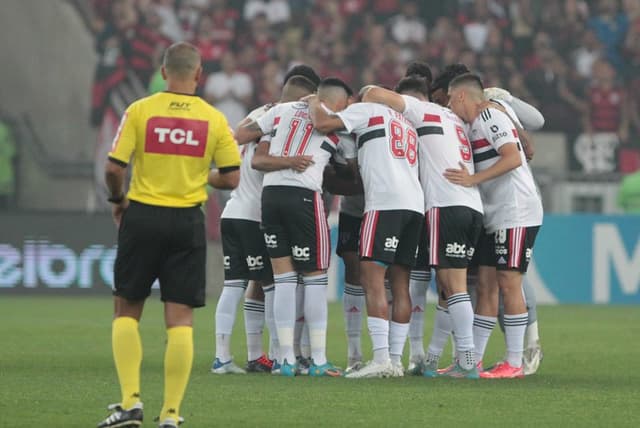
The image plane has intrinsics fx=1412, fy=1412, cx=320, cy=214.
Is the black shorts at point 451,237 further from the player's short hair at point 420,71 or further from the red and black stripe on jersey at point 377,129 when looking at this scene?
the player's short hair at point 420,71

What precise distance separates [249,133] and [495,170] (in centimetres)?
183

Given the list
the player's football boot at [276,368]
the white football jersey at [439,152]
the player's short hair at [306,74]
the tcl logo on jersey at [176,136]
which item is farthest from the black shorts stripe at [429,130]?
the tcl logo on jersey at [176,136]

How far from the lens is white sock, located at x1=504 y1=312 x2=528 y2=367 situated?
10422mm

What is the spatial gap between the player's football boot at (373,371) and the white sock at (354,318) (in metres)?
0.61

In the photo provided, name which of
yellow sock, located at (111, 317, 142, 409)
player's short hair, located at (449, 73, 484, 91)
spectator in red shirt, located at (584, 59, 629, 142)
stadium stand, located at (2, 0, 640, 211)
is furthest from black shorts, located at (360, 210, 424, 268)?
spectator in red shirt, located at (584, 59, 629, 142)

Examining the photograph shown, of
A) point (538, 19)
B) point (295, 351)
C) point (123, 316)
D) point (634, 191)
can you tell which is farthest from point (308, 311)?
point (538, 19)

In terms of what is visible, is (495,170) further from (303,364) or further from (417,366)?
(303,364)

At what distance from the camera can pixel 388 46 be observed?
78.7ft

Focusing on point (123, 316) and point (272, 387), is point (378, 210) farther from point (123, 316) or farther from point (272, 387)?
point (123, 316)

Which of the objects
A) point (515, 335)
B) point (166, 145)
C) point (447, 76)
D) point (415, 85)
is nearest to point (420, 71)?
point (447, 76)

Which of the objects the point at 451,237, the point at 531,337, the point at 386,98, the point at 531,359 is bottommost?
the point at 531,359

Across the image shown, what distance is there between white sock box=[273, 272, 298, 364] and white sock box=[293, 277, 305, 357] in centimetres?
53

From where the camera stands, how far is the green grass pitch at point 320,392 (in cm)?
780

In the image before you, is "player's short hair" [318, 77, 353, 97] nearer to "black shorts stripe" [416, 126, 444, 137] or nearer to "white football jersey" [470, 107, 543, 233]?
"black shorts stripe" [416, 126, 444, 137]
